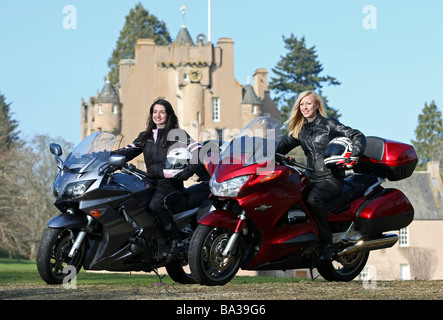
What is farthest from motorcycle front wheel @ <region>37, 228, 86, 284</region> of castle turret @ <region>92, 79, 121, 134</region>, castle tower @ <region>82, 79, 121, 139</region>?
castle turret @ <region>92, 79, 121, 134</region>

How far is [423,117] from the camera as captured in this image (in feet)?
328

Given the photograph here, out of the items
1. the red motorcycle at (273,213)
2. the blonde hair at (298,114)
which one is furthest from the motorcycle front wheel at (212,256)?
the blonde hair at (298,114)

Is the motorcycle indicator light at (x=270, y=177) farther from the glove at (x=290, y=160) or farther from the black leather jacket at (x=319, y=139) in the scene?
the black leather jacket at (x=319, y=139)

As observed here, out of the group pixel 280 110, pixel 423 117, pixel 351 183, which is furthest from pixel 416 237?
pixel 351 183

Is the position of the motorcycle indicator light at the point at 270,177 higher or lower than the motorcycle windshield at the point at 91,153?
lower

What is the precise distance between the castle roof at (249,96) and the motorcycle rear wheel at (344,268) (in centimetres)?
7153

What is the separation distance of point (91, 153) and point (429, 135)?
9370 cm

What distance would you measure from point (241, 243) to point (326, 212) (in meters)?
1.27

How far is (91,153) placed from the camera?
31.5 feet

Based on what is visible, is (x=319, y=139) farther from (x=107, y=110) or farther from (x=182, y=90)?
(x=107, y=110)

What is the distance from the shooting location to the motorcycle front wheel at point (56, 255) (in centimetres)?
900

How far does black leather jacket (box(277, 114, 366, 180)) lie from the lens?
988 cm

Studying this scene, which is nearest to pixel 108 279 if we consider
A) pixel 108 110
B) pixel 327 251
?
pixel 327 251

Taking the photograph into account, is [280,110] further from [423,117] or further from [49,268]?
[49,268]
